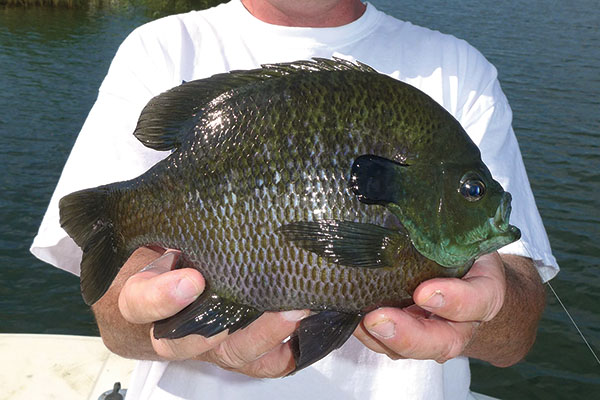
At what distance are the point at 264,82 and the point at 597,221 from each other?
34.5 ft

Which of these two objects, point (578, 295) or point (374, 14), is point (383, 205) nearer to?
→ point (374, 14)

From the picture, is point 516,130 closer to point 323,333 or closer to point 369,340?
point 369,340

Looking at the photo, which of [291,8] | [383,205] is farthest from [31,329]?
[383,205]

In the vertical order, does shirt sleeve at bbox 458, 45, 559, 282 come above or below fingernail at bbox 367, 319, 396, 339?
above

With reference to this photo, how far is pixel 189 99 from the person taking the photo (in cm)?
189

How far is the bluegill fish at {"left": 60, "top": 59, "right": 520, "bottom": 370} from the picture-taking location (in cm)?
170

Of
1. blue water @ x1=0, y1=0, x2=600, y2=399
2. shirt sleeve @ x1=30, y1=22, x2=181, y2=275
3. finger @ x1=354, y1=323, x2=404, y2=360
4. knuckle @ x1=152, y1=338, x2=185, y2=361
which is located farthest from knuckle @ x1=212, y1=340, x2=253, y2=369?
blue water @ x1=0, y1=0, x2=600, y2=399

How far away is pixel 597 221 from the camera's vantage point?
428 inches

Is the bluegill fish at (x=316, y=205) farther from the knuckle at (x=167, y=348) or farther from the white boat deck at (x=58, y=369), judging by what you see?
the white boat deck at (x=58, y=369)

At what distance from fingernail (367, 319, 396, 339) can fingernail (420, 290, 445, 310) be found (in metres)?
0.11

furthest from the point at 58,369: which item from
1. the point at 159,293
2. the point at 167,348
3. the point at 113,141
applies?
the point at 159,293

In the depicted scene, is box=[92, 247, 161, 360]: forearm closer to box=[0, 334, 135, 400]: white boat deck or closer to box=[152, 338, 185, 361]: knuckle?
box=[152, 338, 185, 361]: knuckle

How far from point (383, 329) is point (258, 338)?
0.38 metres

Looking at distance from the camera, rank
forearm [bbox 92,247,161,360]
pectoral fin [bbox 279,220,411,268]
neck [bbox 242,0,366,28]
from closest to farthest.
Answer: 1. pectoral fin [bbox 279,220,411,268]
2. forearm [bbox 92,247,161,360]
3. neck [bbox 242,0,366,28]
